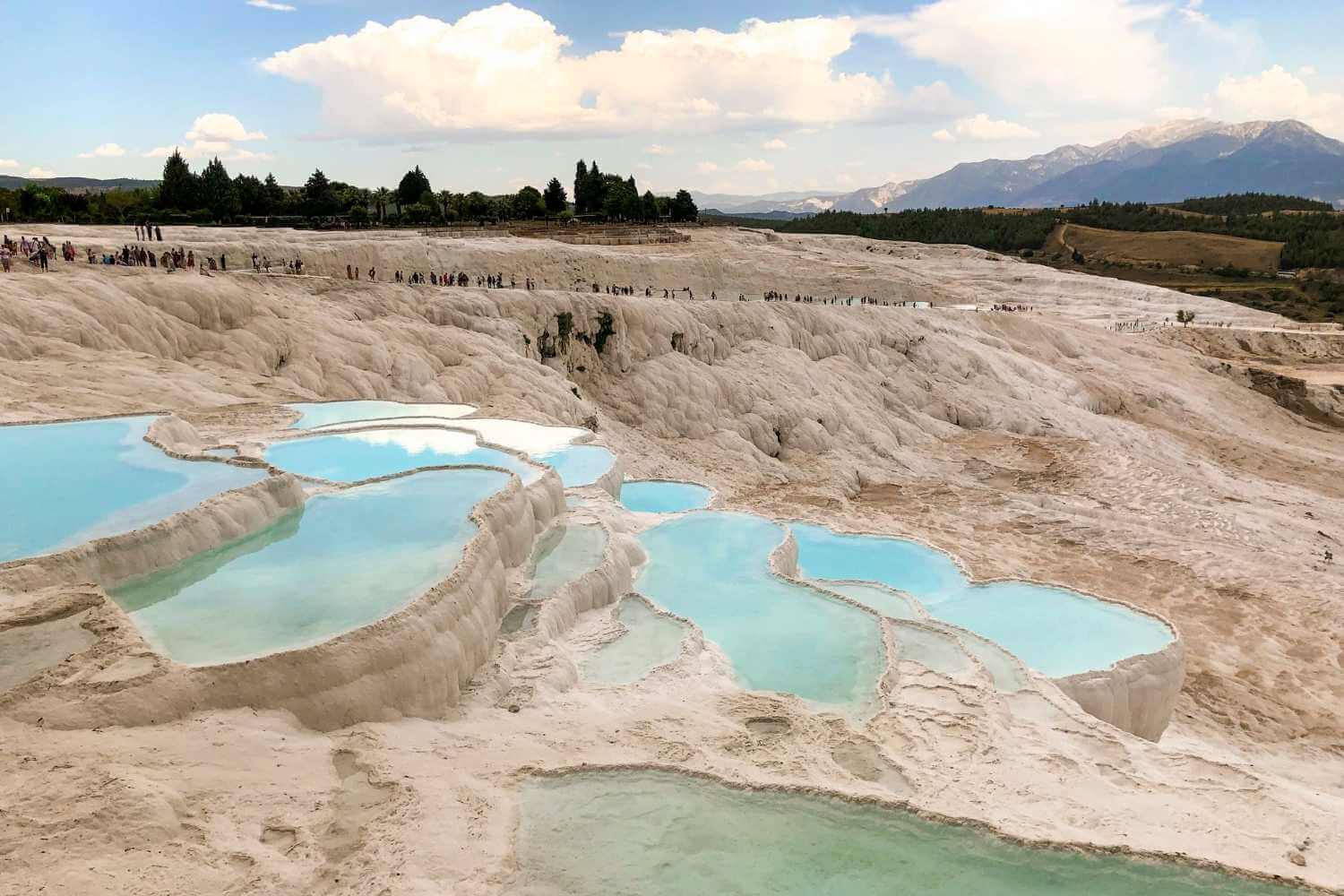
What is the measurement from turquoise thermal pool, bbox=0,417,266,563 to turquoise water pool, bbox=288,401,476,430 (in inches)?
133

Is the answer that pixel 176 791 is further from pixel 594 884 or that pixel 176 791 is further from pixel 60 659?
pixel 594 884

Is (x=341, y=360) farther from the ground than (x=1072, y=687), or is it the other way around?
(x=341, y=360)

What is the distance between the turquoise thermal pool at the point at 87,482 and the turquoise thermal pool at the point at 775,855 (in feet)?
20.3

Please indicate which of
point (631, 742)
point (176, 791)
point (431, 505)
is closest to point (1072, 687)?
point (631, 742)

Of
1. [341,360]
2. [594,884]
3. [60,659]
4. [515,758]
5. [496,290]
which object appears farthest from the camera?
[496,290]

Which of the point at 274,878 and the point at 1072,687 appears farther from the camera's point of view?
the point at 1072,687

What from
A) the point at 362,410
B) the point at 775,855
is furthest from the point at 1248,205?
the point at 775,855

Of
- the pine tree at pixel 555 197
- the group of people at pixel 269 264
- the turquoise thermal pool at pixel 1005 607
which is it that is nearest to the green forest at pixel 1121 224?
the pine tree at pixel 555 197

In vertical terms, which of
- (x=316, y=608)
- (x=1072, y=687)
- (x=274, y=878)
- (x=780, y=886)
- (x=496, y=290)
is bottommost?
(x=1072, y=687)

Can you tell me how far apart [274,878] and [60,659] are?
126 inches

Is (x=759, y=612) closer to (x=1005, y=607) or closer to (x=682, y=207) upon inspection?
(x=1005, y=607)

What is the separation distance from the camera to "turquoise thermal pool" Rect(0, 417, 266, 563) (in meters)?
9.36

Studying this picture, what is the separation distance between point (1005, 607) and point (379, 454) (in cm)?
1085

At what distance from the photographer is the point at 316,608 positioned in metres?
8.48
